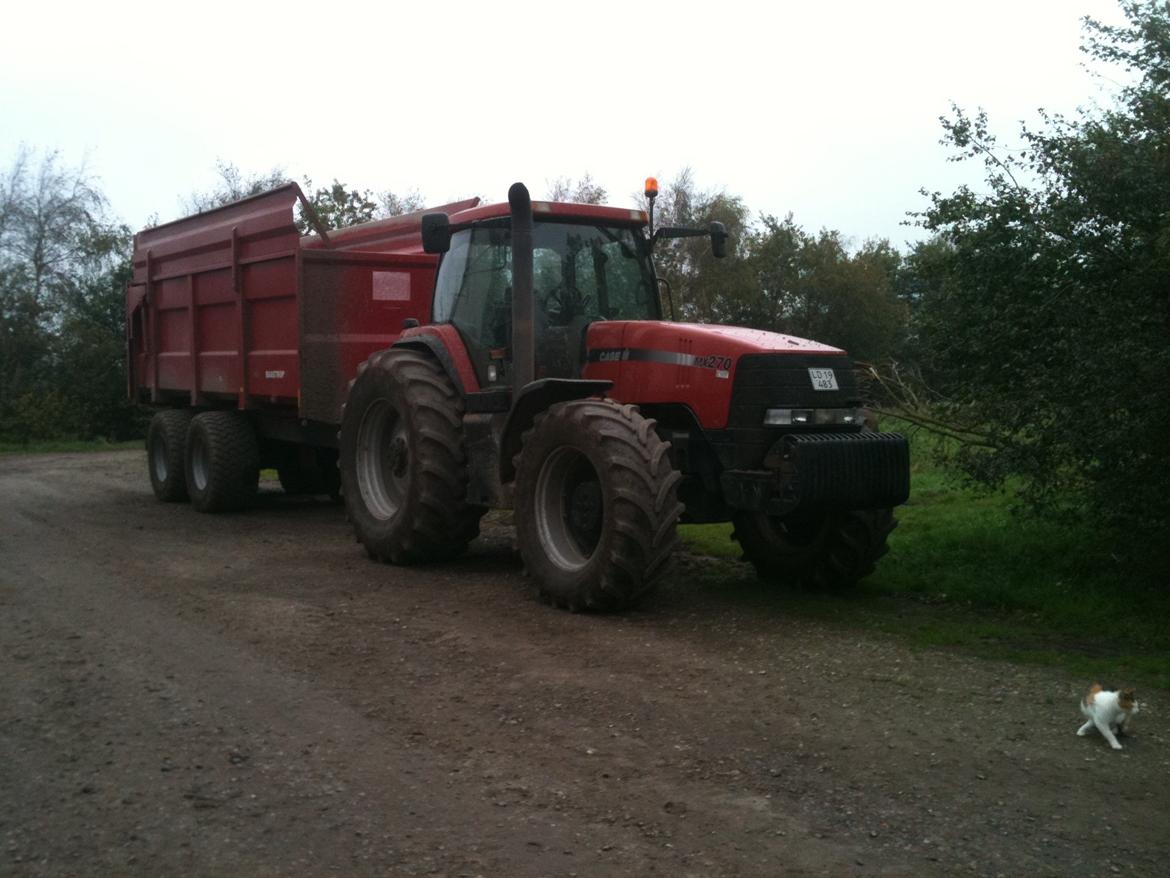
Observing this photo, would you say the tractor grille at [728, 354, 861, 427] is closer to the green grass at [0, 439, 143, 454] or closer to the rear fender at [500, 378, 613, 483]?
the rear fender at [500, 378, 613, 483]

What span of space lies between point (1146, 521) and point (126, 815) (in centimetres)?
623

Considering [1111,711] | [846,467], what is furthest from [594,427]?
[1111,711]

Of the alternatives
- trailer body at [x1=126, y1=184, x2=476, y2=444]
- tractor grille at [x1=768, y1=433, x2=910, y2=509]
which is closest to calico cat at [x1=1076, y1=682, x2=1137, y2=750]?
tractor grille at [x1=768, y1=433, x2=910, y2=509]

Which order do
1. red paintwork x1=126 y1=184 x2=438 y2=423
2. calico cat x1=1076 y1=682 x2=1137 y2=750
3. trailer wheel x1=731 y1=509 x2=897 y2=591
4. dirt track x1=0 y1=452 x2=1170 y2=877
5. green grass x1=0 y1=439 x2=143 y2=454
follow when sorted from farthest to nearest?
green grass x1=0 y1=439 x2=143 y2=454 < red paintwork x1=126 y1=184 x2=438 y2=423 < trailer wheel x1=731 y1=509 x2=897 y2=591 < calico cat x1=1076 y1=682 x2=1137 y2=750 < dirt track x1=0 y1=452 x2=1170 y2=877

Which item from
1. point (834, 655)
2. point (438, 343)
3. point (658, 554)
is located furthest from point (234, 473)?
point (834, 655)

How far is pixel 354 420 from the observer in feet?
33.0

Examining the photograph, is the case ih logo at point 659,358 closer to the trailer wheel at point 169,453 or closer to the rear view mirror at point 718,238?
the rear view mirror at point 718,238

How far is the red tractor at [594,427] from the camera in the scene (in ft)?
24.8

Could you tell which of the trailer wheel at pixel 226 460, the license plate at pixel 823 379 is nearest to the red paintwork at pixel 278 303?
the trailer wheel at pixel 226 460

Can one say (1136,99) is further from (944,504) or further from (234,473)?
(234,473)

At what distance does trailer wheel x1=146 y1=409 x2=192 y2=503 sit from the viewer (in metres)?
14.0

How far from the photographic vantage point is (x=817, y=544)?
8438 millimetres

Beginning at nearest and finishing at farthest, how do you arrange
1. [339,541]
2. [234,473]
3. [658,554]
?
[658,554] → [339,541] → [234,473]

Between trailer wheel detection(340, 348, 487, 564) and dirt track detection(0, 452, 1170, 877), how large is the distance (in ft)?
2.96
